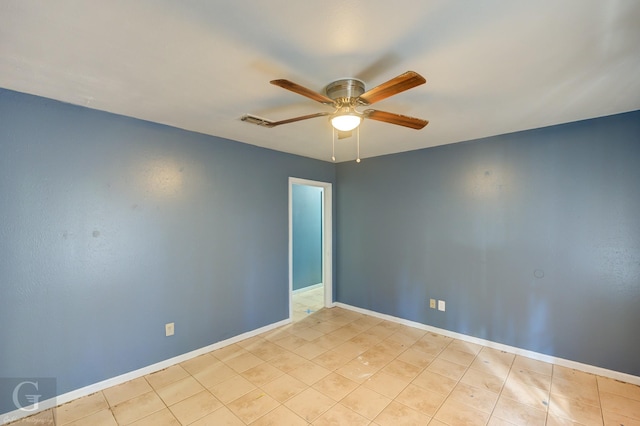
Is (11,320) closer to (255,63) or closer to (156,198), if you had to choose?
(156,198)

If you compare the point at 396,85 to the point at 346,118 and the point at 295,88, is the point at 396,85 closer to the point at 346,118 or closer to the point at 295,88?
the point at 346,118

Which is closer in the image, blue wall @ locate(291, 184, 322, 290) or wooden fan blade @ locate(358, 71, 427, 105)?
wooden fan blade @ locate(358, 71, 427, 105)

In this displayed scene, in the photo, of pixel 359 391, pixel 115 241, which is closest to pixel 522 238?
pixel 359 391

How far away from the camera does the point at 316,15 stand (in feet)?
4.33

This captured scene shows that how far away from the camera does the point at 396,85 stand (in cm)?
149

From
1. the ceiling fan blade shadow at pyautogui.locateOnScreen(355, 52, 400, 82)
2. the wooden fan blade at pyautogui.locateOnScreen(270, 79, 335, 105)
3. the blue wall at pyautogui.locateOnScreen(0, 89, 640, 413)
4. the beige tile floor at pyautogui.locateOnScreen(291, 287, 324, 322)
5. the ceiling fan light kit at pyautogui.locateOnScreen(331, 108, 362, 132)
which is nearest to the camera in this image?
the wooden fan blade at pyautogui.locateOnScreen(270, 79, 335, 105)

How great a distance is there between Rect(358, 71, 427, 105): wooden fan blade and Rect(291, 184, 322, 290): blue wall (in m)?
3.84

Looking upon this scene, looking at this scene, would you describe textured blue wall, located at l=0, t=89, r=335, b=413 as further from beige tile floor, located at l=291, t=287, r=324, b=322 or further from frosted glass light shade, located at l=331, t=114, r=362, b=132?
frosted glass light shade, located at l=331, t=114, r=362, b=132

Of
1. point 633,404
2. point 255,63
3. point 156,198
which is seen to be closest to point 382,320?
point 633,404

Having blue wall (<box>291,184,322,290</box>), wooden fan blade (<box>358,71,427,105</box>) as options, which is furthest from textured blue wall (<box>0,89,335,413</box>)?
wooden fan blade (<box>358,71,427,105</box>)

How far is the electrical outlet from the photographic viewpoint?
287cm

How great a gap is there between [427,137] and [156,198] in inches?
122

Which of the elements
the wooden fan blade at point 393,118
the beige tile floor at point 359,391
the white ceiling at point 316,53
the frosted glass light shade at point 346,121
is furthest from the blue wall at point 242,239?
the frosted glass light shade at point 346,121

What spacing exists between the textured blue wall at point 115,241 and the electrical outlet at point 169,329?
0.07 meters
